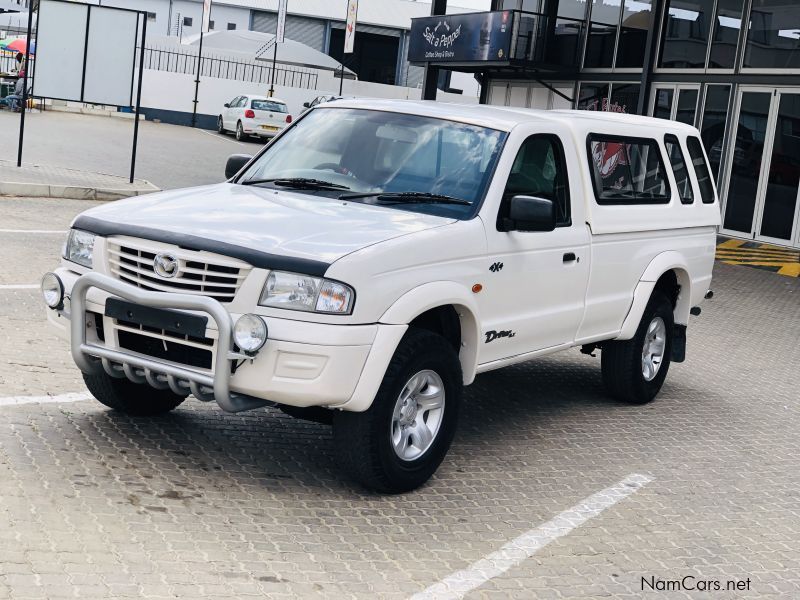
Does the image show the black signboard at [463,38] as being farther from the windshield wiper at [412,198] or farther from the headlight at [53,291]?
the headlight at [53,291]

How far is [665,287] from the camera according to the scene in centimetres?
845

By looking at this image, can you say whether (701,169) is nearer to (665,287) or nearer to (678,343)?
(665,287)

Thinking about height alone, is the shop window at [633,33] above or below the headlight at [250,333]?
above

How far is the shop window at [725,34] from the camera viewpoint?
71.4 feet

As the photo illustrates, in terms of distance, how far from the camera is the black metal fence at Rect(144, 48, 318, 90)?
154ft

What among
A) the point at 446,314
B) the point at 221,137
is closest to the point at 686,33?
the point at 446,314

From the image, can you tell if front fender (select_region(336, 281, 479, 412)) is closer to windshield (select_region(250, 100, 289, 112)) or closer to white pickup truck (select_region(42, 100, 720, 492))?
white pickup truck (select_region(42, 100, 720, 492))

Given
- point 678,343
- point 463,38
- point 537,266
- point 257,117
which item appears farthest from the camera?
point 257,117

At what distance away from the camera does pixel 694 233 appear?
848 centimetres

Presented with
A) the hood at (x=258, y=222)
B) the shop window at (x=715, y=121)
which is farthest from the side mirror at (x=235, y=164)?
the shop window at (x=715, y=121)

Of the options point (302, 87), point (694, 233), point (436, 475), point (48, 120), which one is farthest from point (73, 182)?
point (302, 87)

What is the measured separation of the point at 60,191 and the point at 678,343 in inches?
443

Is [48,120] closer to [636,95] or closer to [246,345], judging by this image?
[636,95]

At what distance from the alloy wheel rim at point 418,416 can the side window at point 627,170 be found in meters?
2.12
